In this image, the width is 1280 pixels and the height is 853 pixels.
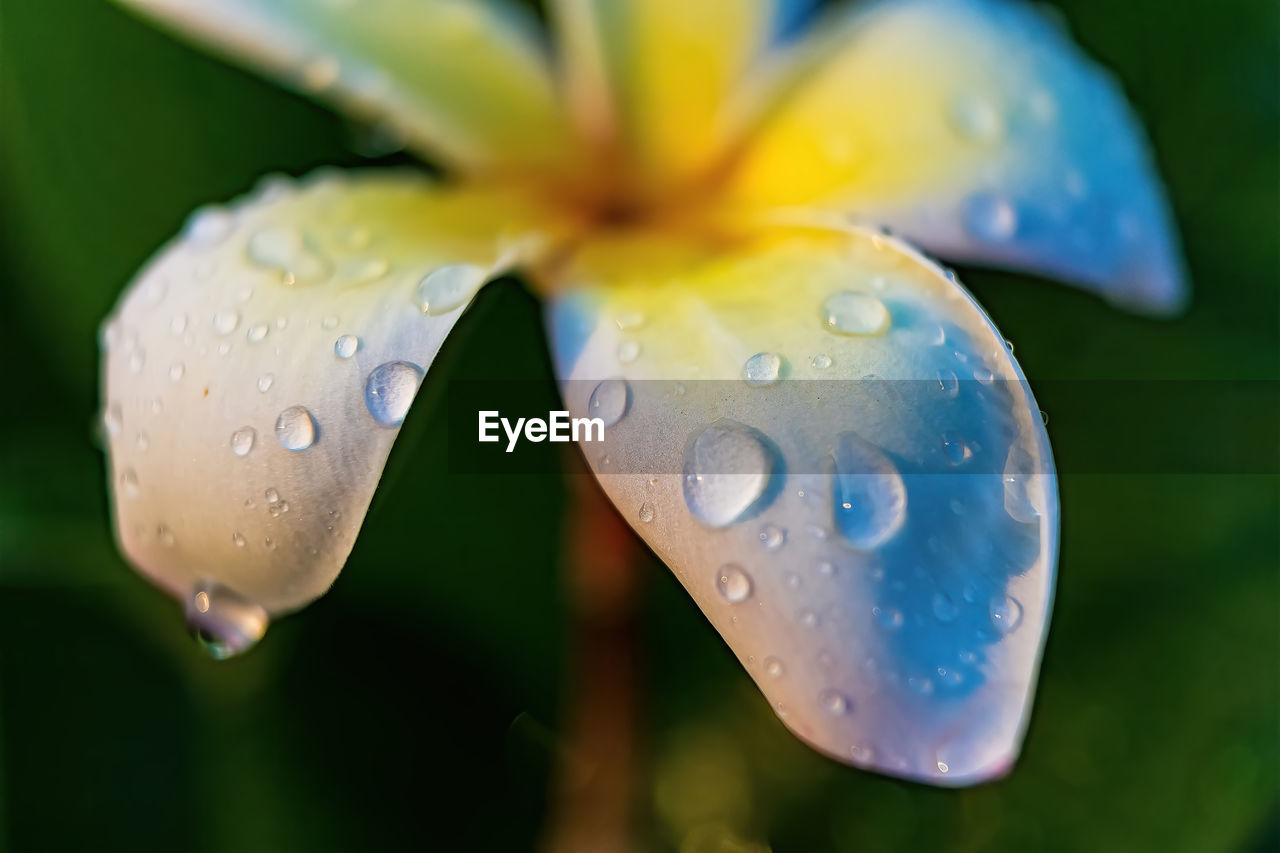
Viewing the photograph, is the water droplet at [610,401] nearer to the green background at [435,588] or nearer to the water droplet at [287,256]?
Answer: the water droplet at [287,256]

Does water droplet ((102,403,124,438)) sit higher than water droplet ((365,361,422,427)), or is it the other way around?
Result: water droplet ((365,361,422,427))

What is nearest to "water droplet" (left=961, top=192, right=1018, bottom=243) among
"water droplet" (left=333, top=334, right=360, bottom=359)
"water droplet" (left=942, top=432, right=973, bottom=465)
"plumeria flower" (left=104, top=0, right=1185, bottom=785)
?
"plumeria flower" (left=104, top=0, right=1185, bottom=785)

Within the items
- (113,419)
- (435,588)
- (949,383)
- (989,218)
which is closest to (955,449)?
(949,383)

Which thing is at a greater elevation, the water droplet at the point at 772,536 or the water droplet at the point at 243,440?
the water droplet at the point at 243,440

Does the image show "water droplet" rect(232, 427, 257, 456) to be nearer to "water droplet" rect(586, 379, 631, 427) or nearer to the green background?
"water droplet" rect(586, 379, 631, 427)

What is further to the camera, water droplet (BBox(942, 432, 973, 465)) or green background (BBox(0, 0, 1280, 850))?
green background (BBox(0, 0, 1280, 850))

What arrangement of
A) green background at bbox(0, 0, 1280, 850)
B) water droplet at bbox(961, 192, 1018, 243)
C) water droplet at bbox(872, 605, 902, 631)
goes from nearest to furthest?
water droplet at bbox(872, 605, 902, 631)
water droplet at bbox(961, 192, 1018, 243)
green background at bbox(0, 0, 1280, 850)

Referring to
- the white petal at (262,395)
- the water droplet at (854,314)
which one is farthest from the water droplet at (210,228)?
the water droplet at (854,314)
